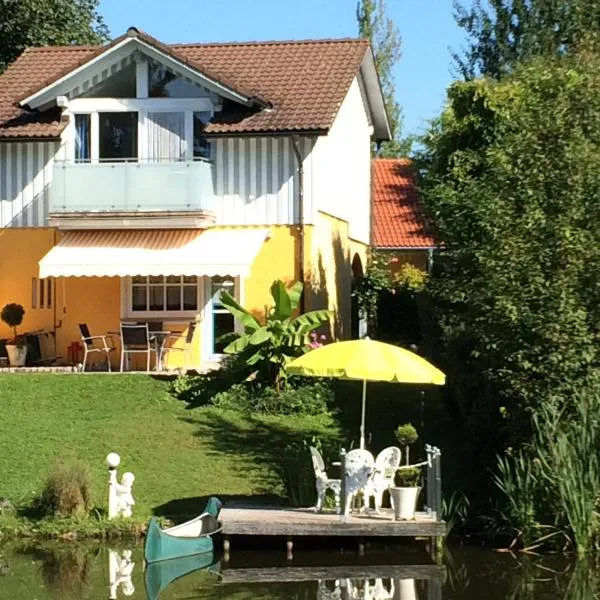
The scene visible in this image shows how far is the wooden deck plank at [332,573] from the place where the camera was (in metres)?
15.7

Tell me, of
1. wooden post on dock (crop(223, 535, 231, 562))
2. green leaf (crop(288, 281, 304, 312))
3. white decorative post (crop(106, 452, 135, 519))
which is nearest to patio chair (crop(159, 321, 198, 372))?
green leaf (crop(288, 281, 304, 312))

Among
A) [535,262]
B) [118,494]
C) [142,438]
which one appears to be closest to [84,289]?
[142,438]

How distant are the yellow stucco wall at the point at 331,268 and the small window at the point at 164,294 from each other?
2.79 metres

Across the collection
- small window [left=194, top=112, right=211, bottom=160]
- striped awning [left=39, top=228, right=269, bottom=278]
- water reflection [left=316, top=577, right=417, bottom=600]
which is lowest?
Answer: water reflection [left=316, top=577, right=417, bottom=600]

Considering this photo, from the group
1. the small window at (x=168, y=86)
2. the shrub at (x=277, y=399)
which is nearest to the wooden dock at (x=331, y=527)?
A: the shrub at (x=277, y=399)

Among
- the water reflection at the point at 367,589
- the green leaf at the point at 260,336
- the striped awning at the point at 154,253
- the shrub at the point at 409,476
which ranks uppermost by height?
the striped awning at the point at 154,253

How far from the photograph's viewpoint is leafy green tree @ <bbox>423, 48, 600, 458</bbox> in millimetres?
17875

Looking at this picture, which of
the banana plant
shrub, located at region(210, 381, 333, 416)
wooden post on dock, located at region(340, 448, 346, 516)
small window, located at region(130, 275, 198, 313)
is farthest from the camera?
small window, located at region(130, 275, 198, 313)

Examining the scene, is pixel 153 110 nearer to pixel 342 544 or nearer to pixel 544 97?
pixel 544 97

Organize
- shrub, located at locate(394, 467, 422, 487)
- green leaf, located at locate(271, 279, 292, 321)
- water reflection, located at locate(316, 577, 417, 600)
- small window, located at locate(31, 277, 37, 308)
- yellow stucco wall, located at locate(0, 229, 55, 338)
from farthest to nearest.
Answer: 1. small window, located at locate(31, 277, 37, 308)
2. yellow stucco wall, located at locate(0, 229, 55, 338)
3. green leaf, located at locate(271, 279, 292, 321)
4. shrub, located at locate(394, 467, 422, 487)
5. water reflection, located at locate(316, 577, 417, 600)

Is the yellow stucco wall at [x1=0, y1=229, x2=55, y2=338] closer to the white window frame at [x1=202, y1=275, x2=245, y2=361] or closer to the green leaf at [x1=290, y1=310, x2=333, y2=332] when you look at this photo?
the white window frame at [x1=202, y1=275, x2=245, y2=361]

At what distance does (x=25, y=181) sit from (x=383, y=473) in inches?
613

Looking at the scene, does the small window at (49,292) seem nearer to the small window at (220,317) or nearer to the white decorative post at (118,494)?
the small window at (220,317)

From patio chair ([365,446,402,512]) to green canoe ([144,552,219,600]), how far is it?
2.48 m
